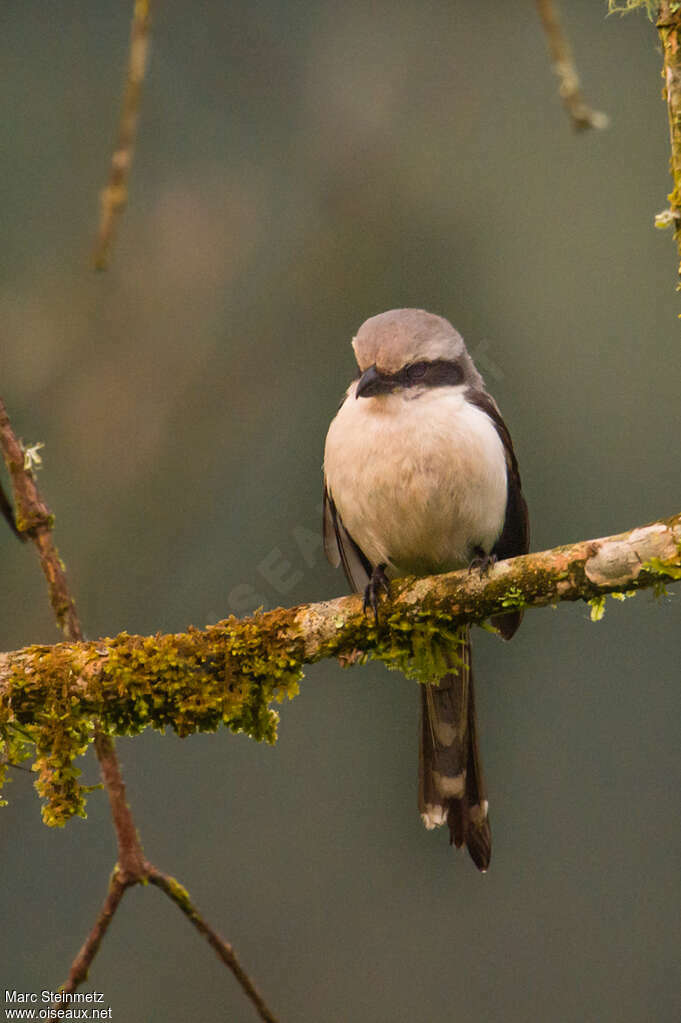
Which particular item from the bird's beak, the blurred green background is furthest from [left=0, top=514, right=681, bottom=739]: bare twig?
the blurred green background

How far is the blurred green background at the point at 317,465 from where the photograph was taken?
6.86 metres

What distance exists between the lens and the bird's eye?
3.61 meters

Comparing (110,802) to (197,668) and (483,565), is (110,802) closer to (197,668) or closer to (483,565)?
(197,668)

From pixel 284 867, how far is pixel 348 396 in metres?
4.12

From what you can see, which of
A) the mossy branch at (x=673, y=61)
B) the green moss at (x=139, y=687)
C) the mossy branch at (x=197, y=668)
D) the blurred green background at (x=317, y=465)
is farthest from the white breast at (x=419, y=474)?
the blurred green background at (x=317, y=465)

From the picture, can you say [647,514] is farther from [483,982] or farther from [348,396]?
[348,396]

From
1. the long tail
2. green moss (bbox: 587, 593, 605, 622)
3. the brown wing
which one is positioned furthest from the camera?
the brown wing

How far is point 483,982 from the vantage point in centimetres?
677

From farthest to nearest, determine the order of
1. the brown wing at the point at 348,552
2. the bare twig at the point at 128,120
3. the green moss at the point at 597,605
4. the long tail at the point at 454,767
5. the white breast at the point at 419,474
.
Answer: the brown wing at the point at 348,552 → the long tail at the point at 454,767 → the white breast at the point at 419,474 → the green moss at the point at 597,605 → the bare twig at the point at 128,120

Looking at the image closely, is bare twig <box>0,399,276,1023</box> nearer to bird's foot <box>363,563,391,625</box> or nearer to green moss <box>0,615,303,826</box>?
green moss <box>0,615,303,826</box>

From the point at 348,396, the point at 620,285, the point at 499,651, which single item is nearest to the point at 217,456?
the point at 499,651

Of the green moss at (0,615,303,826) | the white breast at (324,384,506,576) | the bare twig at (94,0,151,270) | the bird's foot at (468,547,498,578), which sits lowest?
the green moss at (0,615,303,826)

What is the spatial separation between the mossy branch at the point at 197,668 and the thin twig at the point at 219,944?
1.12 feet

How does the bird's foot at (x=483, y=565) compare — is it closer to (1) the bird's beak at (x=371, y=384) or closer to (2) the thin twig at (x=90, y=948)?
(1) the bird's beak at (x=371, y=384)
